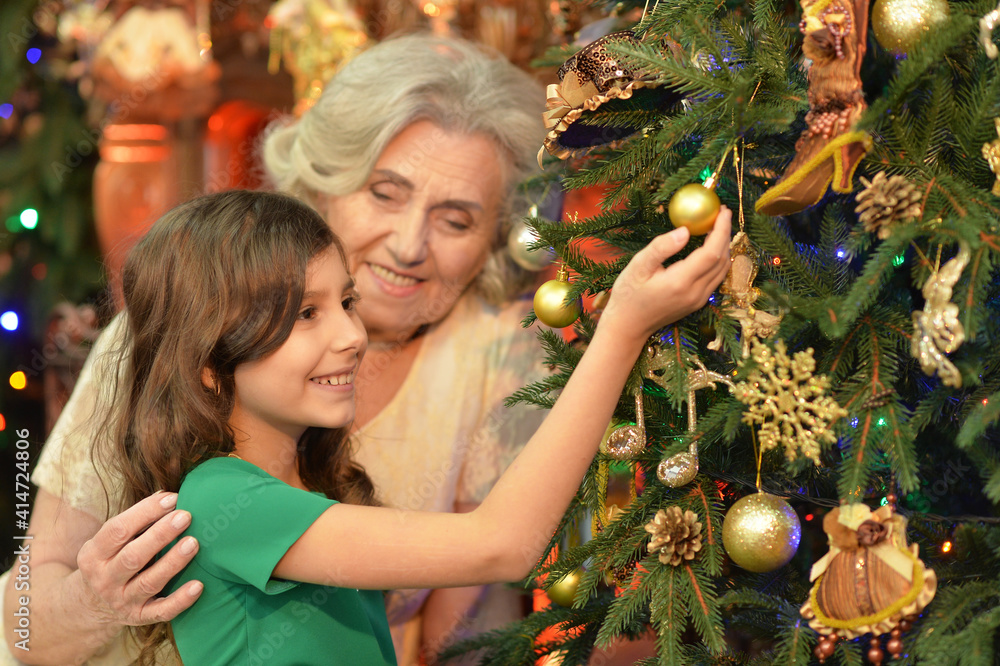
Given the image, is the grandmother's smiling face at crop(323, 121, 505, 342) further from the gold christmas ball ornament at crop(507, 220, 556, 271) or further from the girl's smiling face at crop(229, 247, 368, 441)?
the girl's smiling face at crop(229, 247, 368, 441)

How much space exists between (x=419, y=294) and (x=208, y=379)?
576mm

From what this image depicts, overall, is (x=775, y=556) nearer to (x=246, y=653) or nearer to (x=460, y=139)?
(x=246, y=653)

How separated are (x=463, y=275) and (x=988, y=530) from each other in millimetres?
1009

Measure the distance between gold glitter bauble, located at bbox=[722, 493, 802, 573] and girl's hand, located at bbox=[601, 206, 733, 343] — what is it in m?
0.20

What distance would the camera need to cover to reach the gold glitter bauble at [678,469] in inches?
33.6

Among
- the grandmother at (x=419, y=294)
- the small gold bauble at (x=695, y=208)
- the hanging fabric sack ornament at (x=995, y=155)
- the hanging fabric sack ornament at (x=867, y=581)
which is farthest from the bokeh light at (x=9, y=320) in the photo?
the hanging fabric sack ornament at (x=995, y=155)

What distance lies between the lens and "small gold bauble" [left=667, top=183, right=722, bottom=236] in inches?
30.5

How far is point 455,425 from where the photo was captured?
1.64 meters

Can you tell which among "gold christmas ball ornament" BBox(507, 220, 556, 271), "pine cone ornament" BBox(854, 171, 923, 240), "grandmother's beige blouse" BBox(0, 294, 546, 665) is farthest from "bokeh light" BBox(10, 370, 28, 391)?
"pine cone ornament" BBox(854, 171, 923, 240)

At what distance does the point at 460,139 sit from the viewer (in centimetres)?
153

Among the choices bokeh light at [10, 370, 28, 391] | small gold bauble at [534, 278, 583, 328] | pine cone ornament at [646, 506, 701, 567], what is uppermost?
small gold bauble at [534, 278, 583, 328]

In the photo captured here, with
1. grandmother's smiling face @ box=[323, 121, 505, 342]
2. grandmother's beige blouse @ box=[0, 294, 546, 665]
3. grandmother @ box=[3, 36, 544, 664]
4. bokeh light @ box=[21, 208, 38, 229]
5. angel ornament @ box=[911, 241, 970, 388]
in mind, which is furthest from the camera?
bokeh light @ box=[21, 208, 38, 229]

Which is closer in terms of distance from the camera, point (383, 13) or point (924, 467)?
point (924, 467)

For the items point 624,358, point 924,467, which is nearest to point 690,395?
point 624,358
